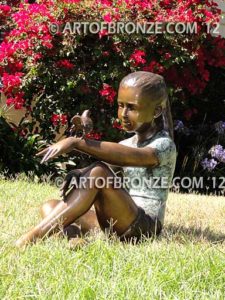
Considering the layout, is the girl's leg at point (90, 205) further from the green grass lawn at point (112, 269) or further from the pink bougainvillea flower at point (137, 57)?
the pink bougainvillea flower at point (137, 57)

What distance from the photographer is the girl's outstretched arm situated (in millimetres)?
3008

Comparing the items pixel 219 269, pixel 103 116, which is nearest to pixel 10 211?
pixel 219 269

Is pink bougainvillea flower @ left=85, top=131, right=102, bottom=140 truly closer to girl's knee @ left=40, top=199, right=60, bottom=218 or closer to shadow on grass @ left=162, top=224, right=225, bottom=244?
shadow on grass @ left=162, top=224, right=225, bottom=244

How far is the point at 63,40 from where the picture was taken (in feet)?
21.2

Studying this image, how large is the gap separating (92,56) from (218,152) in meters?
2.00

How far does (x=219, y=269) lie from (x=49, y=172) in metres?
4.34

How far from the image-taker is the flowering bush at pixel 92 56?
636 centimetres

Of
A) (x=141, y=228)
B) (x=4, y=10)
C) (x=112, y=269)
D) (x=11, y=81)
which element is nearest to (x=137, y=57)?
(x=11, y=81)

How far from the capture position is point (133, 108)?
132 inches

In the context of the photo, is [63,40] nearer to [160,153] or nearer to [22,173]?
[22,173]

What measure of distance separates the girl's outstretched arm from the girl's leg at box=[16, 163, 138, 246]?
0.34 feet

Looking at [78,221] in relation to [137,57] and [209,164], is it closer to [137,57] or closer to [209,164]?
[137,57]

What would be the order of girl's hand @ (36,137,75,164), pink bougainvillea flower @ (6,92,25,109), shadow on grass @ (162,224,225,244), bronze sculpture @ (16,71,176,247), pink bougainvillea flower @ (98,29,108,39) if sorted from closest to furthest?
1. girl's hand @ (36,137,75,164)
2. bronze sculpture @ (16,71,176,247)
3. shadow on grass @ (162,224,225,244)
4. pink bougainvillea flower @ (98,29,108,39)
5. pink bougainvillea flower @ (6,92,25,109)

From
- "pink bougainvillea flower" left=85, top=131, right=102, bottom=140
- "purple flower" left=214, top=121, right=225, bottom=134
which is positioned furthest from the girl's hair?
"purple flower" left=214, top=121, right=225, bottom=134
